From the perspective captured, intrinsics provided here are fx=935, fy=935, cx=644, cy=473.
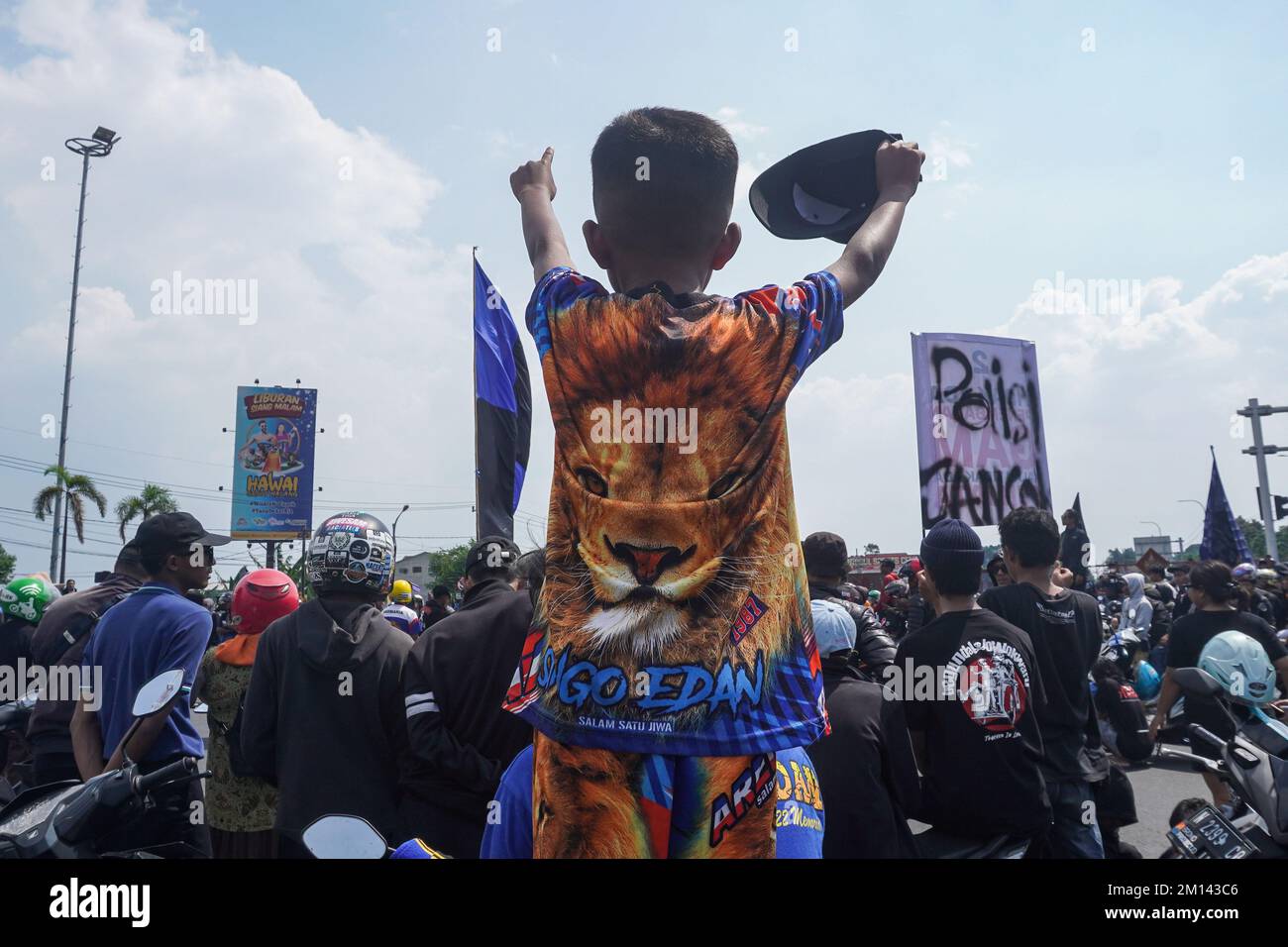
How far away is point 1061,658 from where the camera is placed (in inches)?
161

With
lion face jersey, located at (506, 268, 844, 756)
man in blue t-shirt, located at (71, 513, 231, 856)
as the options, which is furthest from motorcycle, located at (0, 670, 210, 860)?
lion face jersey, located at (506, 268, 844, 756)

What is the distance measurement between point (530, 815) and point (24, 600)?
19.8 feet

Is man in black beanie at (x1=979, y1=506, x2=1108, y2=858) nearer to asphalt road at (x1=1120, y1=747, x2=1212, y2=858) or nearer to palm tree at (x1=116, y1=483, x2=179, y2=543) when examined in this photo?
asphalt road at (x1=1120, y1=747, x2=1212, y2=858)

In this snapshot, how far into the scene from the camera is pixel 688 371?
1450mm

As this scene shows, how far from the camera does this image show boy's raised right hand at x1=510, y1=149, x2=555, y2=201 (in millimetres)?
1858

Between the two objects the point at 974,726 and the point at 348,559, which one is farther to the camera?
the point at 348,559

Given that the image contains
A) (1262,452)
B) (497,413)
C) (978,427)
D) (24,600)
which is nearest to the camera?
(24,600)

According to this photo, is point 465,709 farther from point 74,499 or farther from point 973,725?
point 74,499

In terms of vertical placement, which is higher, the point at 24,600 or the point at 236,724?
the point at 24,600

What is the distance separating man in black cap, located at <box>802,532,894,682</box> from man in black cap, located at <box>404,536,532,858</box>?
52.0 inches

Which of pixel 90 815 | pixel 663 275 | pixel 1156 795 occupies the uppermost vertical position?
pixel 663 275

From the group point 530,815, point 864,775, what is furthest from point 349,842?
point 864,775

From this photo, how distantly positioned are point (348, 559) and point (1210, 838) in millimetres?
3308

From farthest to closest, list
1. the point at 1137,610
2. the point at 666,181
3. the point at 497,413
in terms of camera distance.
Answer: the point at 1137,610 < the point at 497,413 < the point at 666,181
